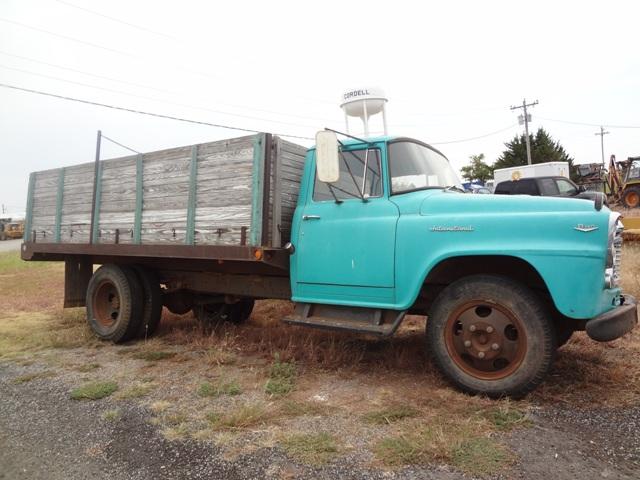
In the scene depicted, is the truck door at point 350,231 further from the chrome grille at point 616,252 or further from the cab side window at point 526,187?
the cab side window at point 526,187

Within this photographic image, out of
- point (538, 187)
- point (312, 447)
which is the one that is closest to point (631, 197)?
point (538, 187)

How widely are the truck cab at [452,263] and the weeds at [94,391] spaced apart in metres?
1.68

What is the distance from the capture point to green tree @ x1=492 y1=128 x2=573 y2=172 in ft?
116

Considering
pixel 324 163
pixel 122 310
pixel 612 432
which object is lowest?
pixel 612 432

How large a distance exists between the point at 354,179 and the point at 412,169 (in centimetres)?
52

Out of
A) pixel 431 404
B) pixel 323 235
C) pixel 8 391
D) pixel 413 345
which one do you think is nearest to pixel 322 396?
pixel 431 404

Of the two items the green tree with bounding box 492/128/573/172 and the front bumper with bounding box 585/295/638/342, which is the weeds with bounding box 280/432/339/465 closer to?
the front bumper with bounding box 585/295/638/342

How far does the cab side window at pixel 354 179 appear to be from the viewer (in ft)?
13.6

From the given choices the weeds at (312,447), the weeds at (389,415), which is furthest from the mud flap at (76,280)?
the weeds at (389,415)

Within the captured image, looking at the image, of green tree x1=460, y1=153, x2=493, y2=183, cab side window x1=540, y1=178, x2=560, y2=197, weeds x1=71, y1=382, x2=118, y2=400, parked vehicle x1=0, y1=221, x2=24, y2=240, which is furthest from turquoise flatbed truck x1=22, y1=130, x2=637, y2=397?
parked vehicle x1=0, y1=221, x2=24, y2=240

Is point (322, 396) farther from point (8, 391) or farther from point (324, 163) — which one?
point (8, 391)

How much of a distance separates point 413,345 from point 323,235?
176 cm

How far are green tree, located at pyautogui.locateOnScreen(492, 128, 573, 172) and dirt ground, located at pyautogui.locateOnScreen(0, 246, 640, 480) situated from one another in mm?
34021

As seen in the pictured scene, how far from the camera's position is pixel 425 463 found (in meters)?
2.61
